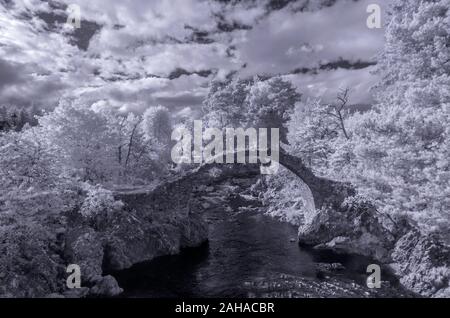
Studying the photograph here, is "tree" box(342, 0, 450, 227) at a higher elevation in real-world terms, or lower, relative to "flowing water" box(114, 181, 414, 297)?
higher

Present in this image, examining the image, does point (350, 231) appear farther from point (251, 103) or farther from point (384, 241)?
point (251, 103)

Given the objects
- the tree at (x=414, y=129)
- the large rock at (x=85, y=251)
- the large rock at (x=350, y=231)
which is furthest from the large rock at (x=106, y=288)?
the tree at (x=414, y=129)

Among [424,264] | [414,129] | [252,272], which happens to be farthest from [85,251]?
[414,129]

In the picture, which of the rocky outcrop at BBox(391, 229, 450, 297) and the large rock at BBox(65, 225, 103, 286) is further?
the large rock at BBox(65, 225, 103, 286)

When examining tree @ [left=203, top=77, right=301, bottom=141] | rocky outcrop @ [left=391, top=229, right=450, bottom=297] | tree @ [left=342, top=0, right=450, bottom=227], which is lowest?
rocky outcrop @ [left=391, top=229, right=450, bottom=297]

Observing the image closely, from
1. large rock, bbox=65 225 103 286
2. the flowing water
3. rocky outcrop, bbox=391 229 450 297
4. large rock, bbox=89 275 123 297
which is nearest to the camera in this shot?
rocky outcrop, bbox=391 229 450 297

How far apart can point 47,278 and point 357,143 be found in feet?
69.6

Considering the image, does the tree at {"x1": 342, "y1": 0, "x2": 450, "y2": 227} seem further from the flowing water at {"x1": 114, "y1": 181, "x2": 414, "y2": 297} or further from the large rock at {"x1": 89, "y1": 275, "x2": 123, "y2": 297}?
the large rock at {"x1": 89, "y1": 275, "x2": 123, "y2": 297}

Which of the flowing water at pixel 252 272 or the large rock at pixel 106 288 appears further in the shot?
the large rock at pixel 106 288

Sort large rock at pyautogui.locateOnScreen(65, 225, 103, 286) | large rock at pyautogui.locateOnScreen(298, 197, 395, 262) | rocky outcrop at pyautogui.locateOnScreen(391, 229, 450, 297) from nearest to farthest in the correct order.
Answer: rocky outcrop at pyautogui.locateOnScreen(391, 229, 450, 297)
large rock at pyautogui.locateOnScreen(65, 225, 103, 286)
large rock at pyautogui.locateOnScreen(298, 197, 395, 262)

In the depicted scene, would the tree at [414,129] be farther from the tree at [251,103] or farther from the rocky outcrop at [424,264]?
the tree at [251,103]

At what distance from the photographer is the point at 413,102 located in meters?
22.2

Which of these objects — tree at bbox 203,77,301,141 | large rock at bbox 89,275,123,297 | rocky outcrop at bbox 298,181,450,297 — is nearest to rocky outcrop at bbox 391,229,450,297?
rocky outcrop at bbox 298,181,450,297

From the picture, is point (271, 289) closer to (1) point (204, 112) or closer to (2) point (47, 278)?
(2) point (47, 278)
